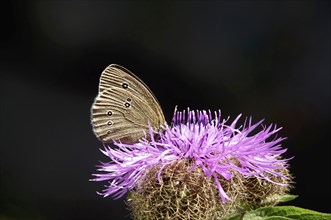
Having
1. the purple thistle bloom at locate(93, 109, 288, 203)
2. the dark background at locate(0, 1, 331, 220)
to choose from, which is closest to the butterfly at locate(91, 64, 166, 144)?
the purple thistle bloom at locate(93, 109, 288, 203)

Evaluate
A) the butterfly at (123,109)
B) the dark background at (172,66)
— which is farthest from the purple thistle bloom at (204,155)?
the dark background at (172,66)

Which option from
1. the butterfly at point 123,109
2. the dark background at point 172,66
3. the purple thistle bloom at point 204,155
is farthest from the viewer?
the dark background at point 172,66

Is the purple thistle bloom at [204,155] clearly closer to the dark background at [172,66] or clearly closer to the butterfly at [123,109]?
the butterfly at [123,109]

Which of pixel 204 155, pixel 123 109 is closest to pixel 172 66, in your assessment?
pixel 123 109

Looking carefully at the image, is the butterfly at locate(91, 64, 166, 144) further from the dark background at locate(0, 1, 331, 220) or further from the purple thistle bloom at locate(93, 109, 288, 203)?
the dark background at locate(0, 1, 331, 220)

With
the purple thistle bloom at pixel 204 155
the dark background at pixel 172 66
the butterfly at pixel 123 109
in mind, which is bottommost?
the purple thistle bloom at pixel 204 155

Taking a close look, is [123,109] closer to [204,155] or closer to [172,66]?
[204,155]
